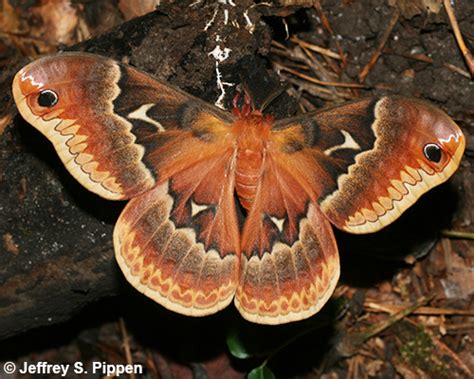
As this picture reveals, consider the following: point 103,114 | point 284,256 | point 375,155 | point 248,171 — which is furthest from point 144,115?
point 375,155

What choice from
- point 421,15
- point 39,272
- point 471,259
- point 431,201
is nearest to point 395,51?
point 421,15

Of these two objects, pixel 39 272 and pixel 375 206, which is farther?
pixel 39 272

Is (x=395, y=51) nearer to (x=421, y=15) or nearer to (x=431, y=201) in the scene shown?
(x=421, y=15)

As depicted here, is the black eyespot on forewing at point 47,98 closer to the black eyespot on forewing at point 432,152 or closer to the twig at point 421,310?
the black eyespot on forewing at point 432,152

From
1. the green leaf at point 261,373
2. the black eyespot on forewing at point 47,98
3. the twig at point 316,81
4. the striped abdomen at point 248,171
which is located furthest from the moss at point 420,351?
the black eyespot on forewing at point 47,98

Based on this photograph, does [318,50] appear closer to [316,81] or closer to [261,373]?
[316,81]
